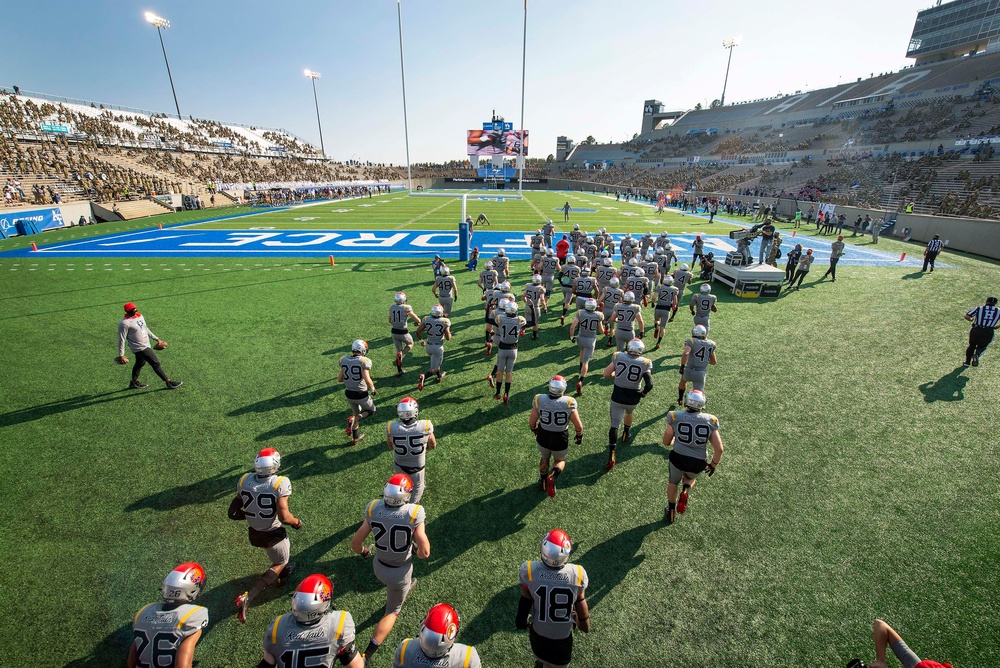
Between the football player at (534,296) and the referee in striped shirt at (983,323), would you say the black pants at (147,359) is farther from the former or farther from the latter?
the referee in striped shirt at (983,323)

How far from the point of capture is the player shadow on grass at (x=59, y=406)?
7414 millimetres

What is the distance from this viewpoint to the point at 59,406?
7.80 meters

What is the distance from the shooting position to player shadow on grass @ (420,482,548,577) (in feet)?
16.4

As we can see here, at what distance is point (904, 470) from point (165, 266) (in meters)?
24.7

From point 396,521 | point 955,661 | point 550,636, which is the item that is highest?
point 396,521

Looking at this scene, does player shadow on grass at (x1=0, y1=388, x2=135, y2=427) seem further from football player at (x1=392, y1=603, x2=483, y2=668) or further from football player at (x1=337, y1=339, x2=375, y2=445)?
football player at (x1=392, y1=603, x2=483, y2=668)

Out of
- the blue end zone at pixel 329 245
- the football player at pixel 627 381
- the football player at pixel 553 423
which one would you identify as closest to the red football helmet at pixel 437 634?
the football player at pixel 553 423

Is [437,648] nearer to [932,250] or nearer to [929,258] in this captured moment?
[932,250]

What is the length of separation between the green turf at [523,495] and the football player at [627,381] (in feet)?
2.15

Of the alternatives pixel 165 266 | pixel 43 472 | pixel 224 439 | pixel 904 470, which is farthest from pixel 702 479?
pixel 165 266

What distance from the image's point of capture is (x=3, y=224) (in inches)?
991

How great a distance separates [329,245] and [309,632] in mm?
23739

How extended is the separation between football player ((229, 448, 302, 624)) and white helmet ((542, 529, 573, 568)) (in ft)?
8.68

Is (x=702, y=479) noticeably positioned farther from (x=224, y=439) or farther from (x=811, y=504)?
(x=224, y=439)
